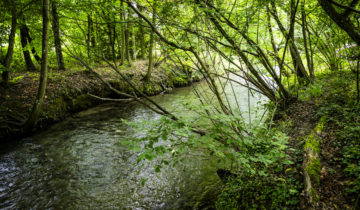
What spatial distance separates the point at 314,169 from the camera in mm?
3037

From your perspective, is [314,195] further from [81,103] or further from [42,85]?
[81,103]

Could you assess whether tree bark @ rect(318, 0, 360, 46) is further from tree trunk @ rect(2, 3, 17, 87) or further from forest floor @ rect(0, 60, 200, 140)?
tree trunk @ rect(2, 3, 17, 87)

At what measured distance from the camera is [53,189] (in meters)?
4.53

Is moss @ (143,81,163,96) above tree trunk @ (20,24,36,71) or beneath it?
beneath

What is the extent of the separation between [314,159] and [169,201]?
2936mm

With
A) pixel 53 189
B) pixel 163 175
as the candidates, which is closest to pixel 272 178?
pixel 163 175

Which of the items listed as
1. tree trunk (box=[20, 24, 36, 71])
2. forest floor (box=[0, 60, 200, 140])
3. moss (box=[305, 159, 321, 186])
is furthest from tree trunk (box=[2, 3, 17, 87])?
moss (box=[305, 159, 321, 186])

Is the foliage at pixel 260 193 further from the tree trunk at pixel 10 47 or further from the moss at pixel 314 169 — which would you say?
the tree trunk at pixel 10 47

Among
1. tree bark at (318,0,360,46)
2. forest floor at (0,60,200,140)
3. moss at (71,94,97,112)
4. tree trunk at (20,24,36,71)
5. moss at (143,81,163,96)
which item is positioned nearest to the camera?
tree bark at (318,0,360,46)

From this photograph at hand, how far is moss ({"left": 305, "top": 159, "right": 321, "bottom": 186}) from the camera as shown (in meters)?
2.91

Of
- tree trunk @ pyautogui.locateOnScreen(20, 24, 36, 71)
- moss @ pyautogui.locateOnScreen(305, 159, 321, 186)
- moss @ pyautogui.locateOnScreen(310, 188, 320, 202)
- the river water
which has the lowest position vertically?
the river water

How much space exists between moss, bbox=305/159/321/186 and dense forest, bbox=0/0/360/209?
0.05 feet

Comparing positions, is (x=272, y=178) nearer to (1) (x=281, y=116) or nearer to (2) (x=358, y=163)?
(2) (x=358, y=163)

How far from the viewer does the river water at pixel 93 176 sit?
4.11 meters
